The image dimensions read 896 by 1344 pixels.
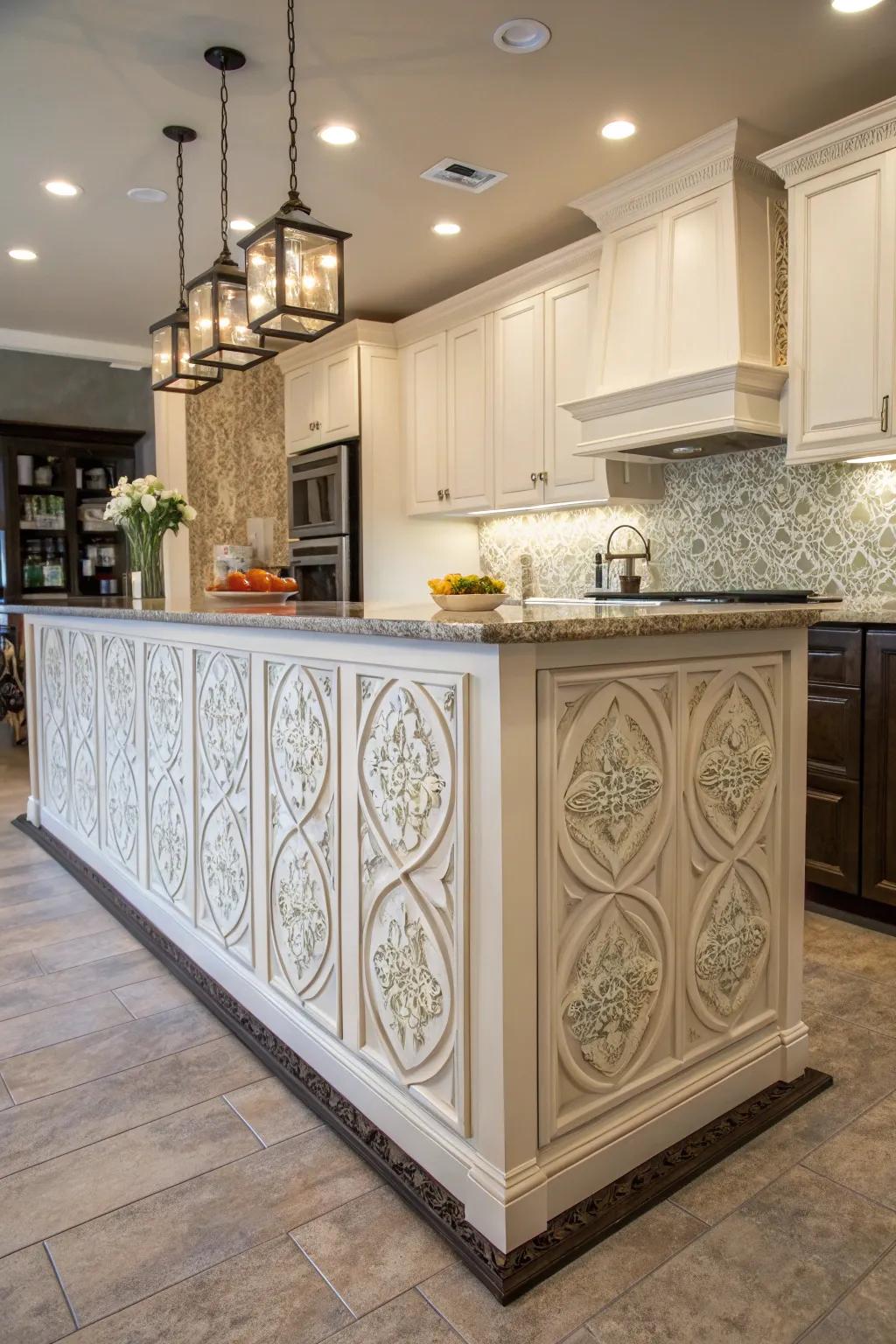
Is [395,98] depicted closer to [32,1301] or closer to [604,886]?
[604,886]

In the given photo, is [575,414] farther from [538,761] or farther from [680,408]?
[538,761]

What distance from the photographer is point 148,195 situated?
3.74 m

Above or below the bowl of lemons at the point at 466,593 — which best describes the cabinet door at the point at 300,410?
above

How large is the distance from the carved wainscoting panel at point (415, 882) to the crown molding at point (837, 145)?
257 centimetres

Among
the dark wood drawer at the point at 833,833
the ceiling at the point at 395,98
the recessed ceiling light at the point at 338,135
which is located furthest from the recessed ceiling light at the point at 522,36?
the dark wood drawer at the point at 833,833

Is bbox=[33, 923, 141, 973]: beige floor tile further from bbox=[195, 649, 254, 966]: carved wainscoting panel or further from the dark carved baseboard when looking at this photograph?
the dark carved baseboard

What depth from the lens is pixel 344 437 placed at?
5215 mm

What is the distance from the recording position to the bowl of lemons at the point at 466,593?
191cm

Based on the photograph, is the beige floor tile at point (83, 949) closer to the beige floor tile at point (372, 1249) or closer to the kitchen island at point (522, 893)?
the kitchen island at point (522, 893)

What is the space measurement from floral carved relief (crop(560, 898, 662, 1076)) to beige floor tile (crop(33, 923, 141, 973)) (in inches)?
66.6

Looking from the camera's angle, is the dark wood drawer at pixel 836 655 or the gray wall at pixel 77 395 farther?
the gray wall at pixel 77 395

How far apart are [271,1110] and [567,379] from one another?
3343mm

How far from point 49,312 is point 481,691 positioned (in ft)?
17.0

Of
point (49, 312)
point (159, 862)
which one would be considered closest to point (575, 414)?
point (159, 862)
